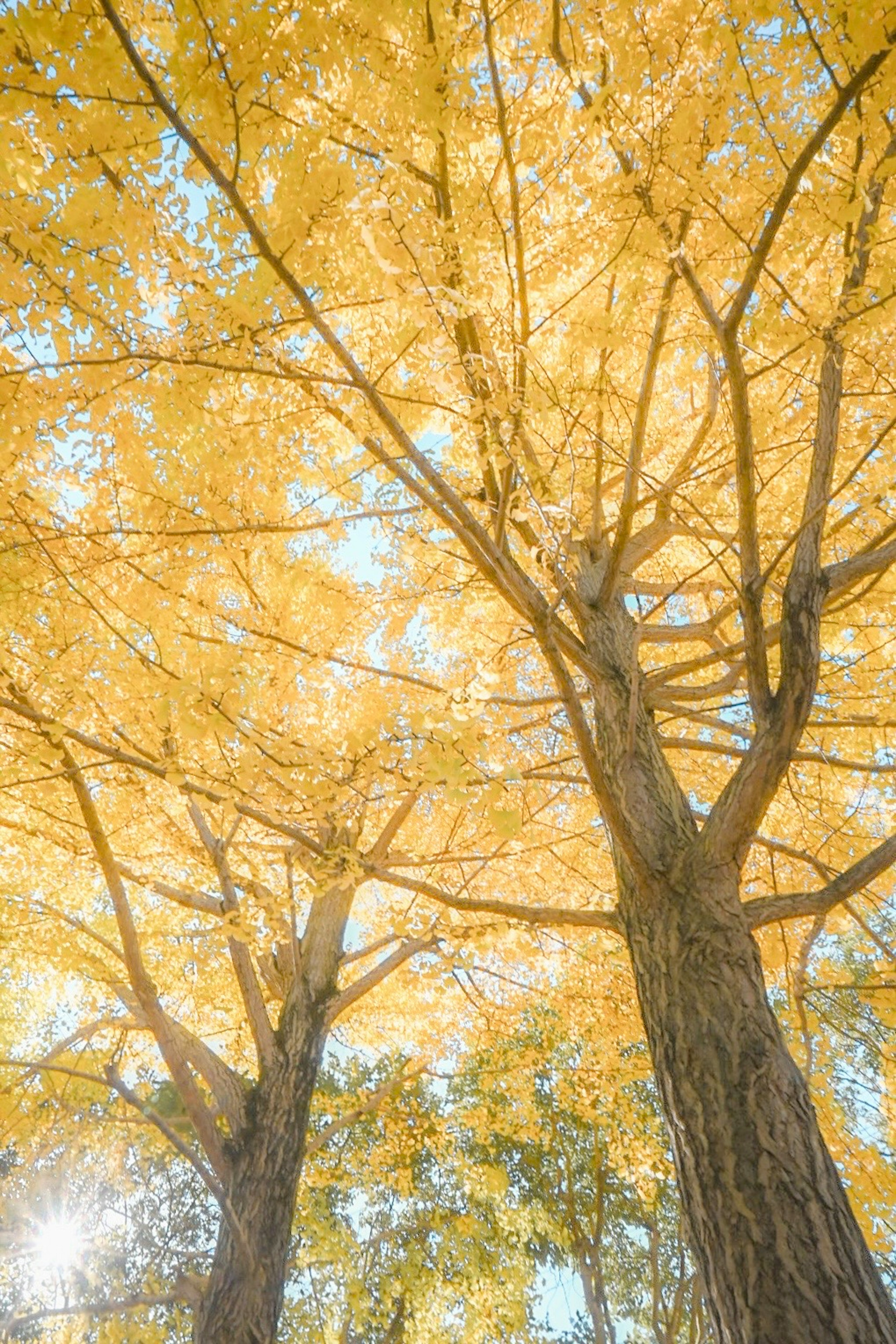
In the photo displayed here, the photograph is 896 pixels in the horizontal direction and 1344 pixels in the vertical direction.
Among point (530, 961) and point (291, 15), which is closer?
point (291, 15)

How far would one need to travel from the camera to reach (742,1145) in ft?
5.81

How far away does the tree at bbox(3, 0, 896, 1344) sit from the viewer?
1.64 m

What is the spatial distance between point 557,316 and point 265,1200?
4596 mm

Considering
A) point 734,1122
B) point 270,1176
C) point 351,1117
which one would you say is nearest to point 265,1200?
point 270,1176

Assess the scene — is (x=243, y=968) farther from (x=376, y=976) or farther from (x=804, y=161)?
(x=804, y=161)

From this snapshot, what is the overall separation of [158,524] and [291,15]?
6.05ft

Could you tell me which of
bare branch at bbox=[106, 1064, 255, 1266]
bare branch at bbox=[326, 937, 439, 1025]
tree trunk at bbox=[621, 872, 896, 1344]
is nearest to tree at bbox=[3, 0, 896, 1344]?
tree trunk at bbox=[621, 872, 896, 1344]

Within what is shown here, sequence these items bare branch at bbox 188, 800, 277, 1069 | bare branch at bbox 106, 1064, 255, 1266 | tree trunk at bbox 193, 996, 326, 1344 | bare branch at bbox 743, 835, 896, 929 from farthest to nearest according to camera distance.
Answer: bare branch at bbox 188, 800, 277, 1069
tree trunk at bbox 193, 996, 326, 1344
bare branch at bbox 106, 1064, 255, 1266
bare branch at bbox 743, 835, 896, 929

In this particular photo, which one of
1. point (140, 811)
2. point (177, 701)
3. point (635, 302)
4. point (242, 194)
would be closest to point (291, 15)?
point (242, 194)

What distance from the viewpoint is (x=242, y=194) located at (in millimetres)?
2078

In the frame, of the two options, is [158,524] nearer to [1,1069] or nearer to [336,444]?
[336,444]

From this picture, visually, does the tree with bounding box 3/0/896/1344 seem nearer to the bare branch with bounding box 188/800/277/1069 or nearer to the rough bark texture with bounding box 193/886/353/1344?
the bare branch with bounding box 188/800/277/1069

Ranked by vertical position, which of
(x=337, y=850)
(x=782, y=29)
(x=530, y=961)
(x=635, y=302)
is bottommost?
(x=337, y=850)

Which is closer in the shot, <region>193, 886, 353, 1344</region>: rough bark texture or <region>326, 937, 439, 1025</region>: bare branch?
<region>193, 886, 353, 1344</region>: rough bark texture
